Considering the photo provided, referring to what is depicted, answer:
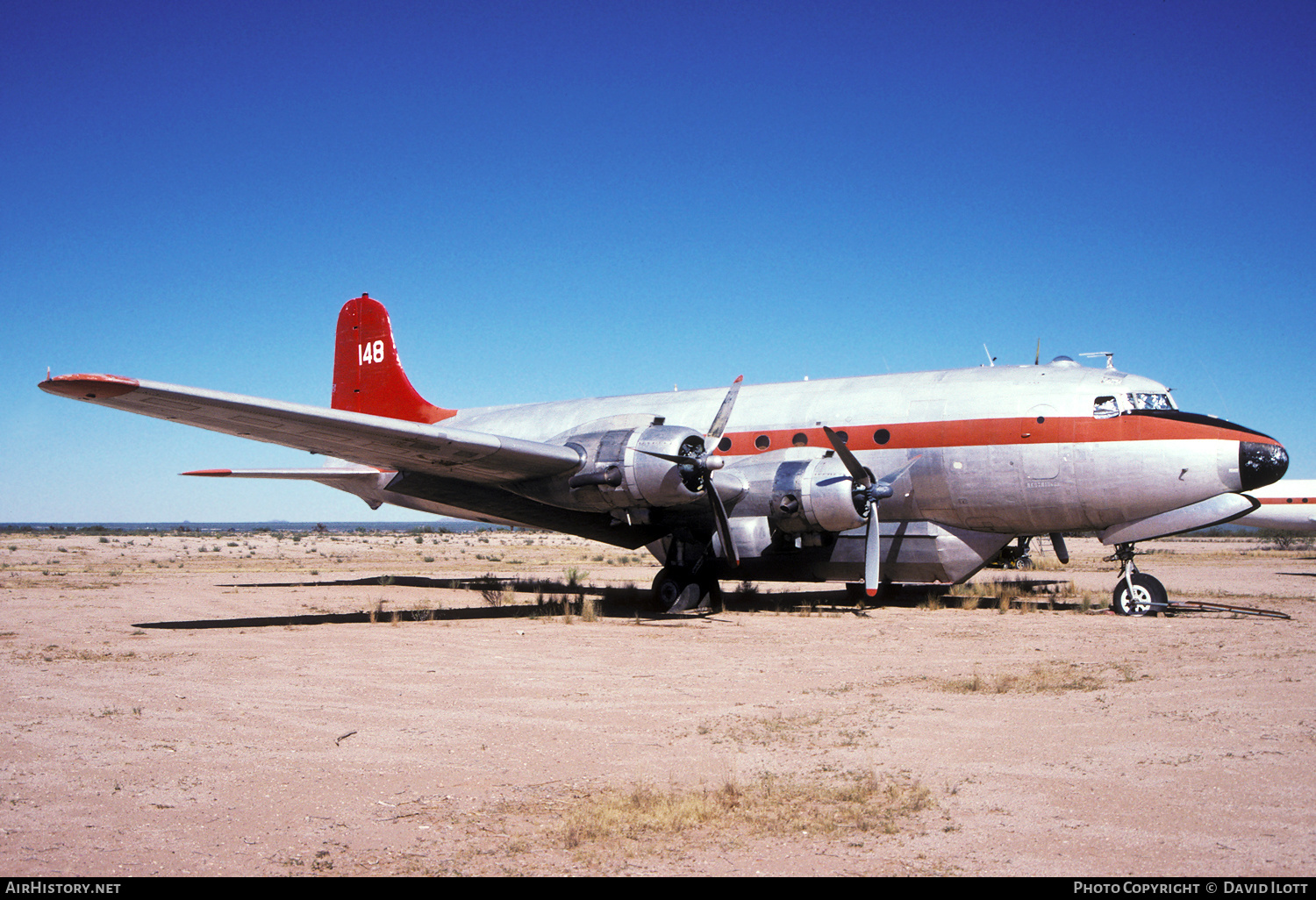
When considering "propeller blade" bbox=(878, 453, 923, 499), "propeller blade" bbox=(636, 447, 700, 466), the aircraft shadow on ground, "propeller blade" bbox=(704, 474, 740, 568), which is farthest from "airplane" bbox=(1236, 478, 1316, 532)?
"propeller blade" bbox=(636, 447, 700, 466)

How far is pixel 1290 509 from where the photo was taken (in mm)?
34000

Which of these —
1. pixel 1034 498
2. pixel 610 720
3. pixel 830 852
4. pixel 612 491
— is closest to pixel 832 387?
→ pixel 1034 498

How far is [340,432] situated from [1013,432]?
9.86m

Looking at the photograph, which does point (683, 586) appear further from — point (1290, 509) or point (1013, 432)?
point (1290, 509)

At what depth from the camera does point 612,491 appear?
13.3 m

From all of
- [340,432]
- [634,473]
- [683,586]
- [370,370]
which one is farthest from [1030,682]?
[370,370]

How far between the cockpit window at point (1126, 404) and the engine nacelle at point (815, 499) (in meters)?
3.75

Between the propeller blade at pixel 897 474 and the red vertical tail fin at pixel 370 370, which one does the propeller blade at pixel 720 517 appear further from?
the red vertical tail fin at pixel 370 370

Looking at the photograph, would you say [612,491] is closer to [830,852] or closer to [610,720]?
[610,720]

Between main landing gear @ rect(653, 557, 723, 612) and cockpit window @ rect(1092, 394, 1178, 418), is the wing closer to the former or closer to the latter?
main landing gear @ rect(653, 557, 723, 612)

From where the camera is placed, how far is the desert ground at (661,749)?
4.06 metres

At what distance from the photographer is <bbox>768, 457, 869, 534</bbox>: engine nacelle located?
533 inches

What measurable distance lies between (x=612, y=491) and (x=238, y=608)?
23.2 feet

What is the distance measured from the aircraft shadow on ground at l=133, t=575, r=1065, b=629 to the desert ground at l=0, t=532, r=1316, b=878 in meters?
1.39
